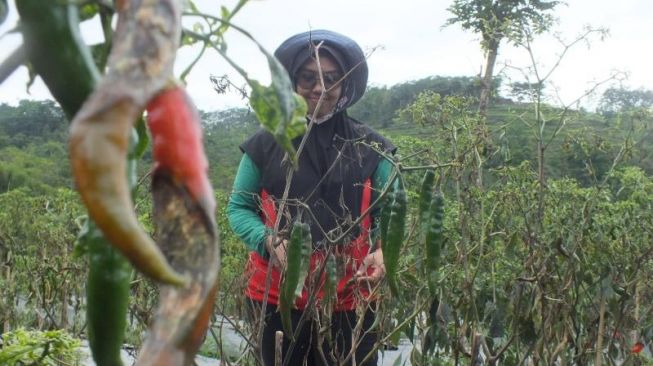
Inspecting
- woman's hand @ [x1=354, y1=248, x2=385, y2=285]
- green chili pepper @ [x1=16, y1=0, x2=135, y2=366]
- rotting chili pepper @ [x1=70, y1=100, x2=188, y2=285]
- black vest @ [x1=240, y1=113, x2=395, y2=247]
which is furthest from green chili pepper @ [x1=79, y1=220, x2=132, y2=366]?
black vest @ [x1=240, y1=113, x2=395, y2=247]

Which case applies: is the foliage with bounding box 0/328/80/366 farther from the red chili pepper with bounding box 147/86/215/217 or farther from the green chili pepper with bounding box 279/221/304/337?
the red chili pepper with bounding box 147/86/215/217

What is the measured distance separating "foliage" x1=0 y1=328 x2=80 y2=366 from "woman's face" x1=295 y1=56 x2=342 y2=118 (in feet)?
3.80

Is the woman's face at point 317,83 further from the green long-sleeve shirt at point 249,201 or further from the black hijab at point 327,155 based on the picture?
Result: the green long-sleeve shirt at point 249,201

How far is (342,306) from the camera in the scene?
2580 millimetres

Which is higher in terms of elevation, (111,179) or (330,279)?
(111,179)

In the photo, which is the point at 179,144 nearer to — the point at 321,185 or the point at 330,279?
the point at 330,279

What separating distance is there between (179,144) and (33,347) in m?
1.02

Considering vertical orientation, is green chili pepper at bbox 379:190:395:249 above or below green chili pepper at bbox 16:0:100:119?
below

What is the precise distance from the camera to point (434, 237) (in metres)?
1.98

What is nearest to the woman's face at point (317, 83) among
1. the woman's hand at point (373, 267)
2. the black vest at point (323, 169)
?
the black vest at point (323, 169)

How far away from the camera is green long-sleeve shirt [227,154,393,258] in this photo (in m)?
2.41

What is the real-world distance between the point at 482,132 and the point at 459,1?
10.8 meters

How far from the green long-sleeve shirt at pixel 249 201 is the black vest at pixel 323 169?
0.08 feet

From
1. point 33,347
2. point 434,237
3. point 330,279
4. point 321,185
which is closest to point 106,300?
point 33,347
